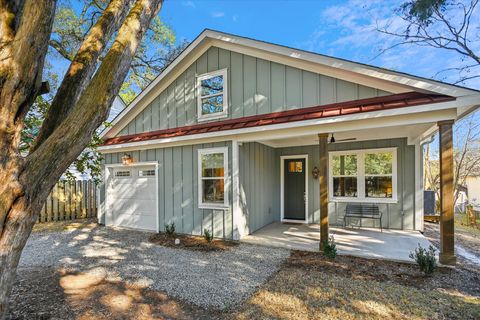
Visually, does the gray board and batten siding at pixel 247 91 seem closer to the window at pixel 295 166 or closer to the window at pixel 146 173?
the window at pixel 146 173

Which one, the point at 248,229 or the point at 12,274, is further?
the point at 248,229

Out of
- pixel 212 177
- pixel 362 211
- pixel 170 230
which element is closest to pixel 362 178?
pixel 362 211

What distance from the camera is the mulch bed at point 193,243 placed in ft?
19.6

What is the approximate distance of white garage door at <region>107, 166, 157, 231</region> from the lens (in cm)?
810

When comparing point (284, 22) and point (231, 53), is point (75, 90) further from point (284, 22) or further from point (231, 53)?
point (284, 22)

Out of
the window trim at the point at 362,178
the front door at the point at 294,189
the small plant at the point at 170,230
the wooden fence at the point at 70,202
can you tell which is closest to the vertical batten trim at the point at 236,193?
the small plant at the point at 170,230

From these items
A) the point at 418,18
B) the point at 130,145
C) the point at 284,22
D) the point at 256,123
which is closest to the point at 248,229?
the point at 256,123

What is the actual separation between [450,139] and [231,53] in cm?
542

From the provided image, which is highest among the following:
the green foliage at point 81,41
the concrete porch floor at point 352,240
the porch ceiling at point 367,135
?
the green foliage at point 81,41

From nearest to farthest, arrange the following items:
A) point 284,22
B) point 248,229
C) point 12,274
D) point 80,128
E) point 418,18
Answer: point 12,274, point 80,128, point 248,229, point 418,18, point 284,22

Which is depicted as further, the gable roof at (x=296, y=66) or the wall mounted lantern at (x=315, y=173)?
the wall mounted lantern at (x=315, y=173)

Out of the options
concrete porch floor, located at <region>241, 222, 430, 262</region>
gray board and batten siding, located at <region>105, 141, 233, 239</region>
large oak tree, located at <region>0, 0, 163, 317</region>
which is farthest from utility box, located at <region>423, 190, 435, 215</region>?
large oak tree, located at <region>0, 0, 163, 317</region>

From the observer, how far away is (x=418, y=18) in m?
7.88

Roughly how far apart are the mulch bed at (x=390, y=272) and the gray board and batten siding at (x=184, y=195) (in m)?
2.34
